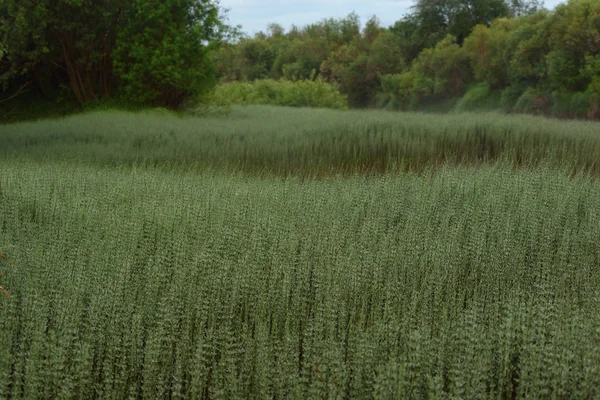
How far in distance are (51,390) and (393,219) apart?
120 inches

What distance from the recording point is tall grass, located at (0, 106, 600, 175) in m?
8.72

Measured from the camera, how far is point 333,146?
9312 millimetres

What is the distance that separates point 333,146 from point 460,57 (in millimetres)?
26432

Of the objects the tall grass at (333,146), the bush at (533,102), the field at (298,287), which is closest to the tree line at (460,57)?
the bush at (533,102)

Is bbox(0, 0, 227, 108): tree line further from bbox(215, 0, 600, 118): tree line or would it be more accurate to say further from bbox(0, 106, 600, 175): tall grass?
bbox(0, 106, 600, 175): tall grass

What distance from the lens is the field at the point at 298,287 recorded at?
261 cm

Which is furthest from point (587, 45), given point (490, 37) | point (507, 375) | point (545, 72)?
point (507, 375)

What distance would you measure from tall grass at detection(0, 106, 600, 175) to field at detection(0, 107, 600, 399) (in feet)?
5.12

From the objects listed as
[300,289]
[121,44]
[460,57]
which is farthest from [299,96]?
[300,289]

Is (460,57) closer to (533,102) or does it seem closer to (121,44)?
(533,102)

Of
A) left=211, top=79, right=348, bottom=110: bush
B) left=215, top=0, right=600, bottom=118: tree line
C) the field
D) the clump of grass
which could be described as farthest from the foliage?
the clump of grass

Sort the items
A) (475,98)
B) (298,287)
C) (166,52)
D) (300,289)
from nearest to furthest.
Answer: (298,287)
(300,289)
(166,52)
(475,98)

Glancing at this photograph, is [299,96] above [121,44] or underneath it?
underneath

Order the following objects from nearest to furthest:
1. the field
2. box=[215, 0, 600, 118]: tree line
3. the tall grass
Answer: the field, the tall grass, box=[215, 0, 600, 118]: tree line
